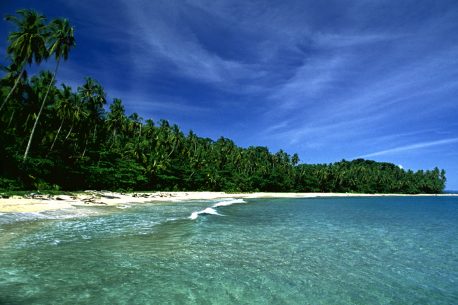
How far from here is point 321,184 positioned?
123 metres

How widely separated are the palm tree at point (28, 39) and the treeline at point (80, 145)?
0.09 metres

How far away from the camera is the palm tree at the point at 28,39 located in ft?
105

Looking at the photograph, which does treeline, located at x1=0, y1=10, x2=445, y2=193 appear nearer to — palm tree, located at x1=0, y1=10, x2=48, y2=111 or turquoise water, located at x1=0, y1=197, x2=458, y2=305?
palm tree, located at x1=0, y1=10, x2=48, y2=111

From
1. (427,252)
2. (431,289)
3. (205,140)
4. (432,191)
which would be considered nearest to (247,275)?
(431,289)

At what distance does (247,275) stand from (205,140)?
385 ft

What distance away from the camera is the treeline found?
32812 mm

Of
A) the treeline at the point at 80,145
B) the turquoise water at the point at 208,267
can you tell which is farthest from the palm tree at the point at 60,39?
the turquoise water at the point at 208,267

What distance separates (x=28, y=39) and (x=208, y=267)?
32.9 metres

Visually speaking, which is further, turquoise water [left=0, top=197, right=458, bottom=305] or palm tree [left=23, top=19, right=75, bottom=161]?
palm tree [left=23, top=19, right=75, bottom=161]

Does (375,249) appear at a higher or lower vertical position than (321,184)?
lower

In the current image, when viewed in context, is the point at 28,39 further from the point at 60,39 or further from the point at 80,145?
the point at 80,145

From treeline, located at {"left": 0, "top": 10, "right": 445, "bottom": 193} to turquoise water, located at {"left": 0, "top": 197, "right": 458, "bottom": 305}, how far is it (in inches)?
827

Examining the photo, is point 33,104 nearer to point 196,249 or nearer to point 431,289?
point 196,249

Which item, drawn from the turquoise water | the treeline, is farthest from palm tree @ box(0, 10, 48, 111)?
the turquoise water
